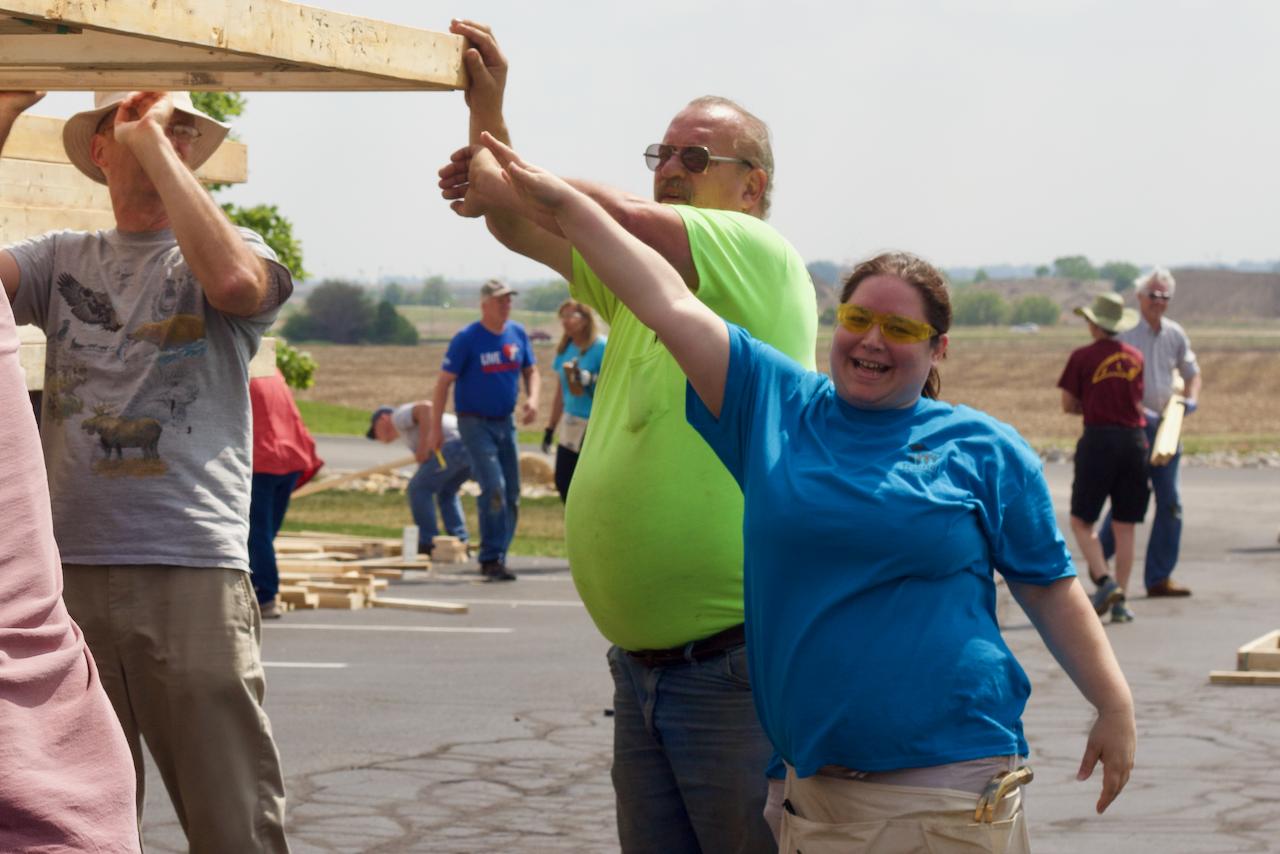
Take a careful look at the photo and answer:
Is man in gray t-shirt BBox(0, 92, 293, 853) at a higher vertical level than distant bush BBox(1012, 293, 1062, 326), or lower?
higher

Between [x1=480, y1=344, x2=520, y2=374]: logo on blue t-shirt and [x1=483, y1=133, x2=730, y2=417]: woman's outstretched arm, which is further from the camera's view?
[x1=480, y1=344, x2=520, y2=374]: logo on blue t-shirt

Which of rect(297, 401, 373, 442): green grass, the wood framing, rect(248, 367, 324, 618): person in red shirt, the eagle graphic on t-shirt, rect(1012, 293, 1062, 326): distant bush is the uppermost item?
the wood framing

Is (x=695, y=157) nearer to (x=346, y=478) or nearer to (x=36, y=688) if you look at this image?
(x=36, y=688)

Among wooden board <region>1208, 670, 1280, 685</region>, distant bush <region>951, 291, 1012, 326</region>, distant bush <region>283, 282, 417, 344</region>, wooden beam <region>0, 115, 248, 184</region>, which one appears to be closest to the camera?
wooden beam <region>0, 115, 248, 184</region>

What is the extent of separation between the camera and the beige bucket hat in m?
3.66

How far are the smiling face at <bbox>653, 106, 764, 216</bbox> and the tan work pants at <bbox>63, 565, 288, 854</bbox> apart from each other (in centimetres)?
139

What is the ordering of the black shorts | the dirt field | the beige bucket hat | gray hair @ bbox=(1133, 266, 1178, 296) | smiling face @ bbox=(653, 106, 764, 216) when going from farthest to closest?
the dirt field, gray hair @ bbox=(1133, 266, 1178, 296), the black shorts, the beige bucket hat, smiling face @ bbox=(653, 106, 764, 216)

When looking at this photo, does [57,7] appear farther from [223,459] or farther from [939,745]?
[939,745]

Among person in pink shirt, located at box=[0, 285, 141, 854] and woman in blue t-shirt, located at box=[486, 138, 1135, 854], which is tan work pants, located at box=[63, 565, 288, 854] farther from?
person in pink shirt, located at box=[0, 285, 141, 854]

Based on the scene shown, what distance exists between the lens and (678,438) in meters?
3.13

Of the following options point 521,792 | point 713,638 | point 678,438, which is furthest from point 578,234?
point 521,792

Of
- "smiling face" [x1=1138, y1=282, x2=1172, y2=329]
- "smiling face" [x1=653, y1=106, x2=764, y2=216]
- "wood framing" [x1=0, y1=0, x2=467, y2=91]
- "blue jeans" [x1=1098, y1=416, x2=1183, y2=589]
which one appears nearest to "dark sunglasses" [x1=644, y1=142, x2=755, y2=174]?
"smiling face" [x1=653, y1=106, x2=764, y2=216]

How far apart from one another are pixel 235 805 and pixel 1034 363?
233 ft

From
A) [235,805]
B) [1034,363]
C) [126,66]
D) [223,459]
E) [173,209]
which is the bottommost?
[1034,363]
